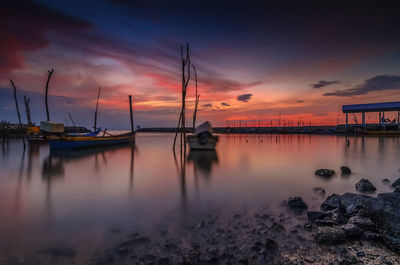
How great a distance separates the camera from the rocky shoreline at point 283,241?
334 cm

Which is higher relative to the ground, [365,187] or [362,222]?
[362,222]

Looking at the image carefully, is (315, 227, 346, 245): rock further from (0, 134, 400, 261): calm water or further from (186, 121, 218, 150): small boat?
(186, 121, 218, 150): small boat

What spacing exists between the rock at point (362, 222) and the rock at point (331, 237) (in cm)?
56

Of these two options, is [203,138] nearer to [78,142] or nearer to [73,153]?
[73,153]

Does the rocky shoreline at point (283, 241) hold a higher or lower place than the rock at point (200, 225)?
higher

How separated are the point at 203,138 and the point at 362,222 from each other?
16.6 metres

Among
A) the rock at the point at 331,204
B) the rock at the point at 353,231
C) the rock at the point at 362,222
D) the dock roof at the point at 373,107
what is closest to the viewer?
the rock at the point at 353,231

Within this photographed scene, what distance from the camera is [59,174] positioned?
10898 millimetres

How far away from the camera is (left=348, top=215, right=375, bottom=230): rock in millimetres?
3973

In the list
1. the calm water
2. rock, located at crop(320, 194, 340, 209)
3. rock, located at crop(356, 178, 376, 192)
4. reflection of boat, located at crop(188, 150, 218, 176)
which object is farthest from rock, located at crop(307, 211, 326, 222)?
reflection of boat, located at crop(188, 150, 218, 176)

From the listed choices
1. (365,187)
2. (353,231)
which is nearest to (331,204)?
(353,231)

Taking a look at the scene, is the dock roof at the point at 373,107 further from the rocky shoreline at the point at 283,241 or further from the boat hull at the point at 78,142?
the rocky shoreline at the point at 283,241

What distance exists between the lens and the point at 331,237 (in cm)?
371

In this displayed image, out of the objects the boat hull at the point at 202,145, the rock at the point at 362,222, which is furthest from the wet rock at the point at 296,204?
the boat hull at the point at 202,145
